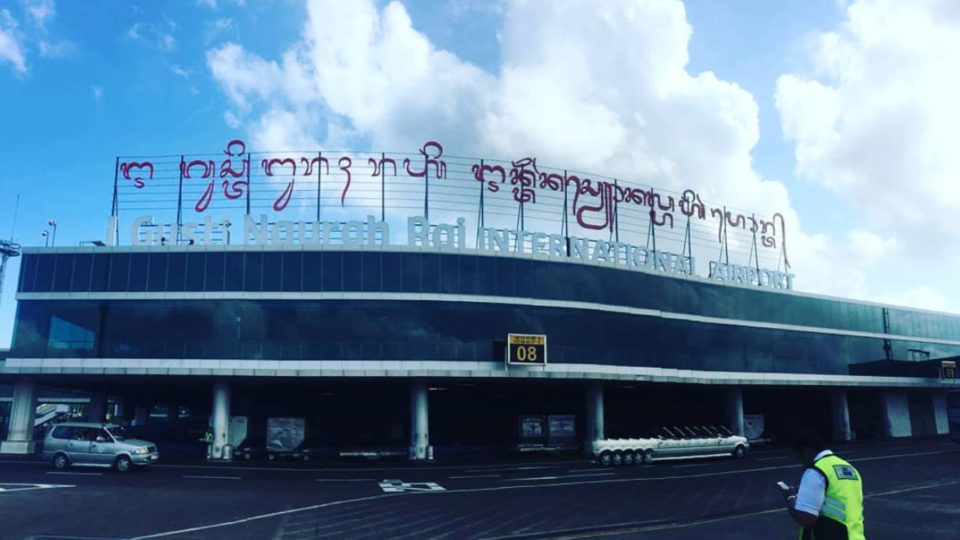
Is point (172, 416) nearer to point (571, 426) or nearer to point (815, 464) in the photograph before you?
point (571, 426)

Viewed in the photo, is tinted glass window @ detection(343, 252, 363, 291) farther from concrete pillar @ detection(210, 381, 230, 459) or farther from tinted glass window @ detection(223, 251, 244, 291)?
concrete pillar @ detection(210, 381, 230, 459)

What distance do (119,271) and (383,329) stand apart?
57.9ft

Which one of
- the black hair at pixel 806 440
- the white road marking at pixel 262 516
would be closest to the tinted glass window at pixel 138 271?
the white road marking at pixel 262 516

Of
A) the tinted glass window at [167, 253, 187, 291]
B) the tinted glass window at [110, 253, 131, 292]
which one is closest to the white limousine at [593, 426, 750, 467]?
the tinted glass window at [167, 253, 187, 291]

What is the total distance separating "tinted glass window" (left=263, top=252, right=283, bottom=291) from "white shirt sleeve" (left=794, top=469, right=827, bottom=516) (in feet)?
130

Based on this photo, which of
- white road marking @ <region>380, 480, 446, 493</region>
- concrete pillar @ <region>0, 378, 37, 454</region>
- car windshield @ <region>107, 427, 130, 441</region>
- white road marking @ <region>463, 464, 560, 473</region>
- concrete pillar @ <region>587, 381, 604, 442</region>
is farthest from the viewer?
concrete pillar @ <region>587, 381, 604, 442</region>

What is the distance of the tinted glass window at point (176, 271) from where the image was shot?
43.1 metres

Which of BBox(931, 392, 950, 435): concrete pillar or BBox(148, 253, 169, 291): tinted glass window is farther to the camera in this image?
BBox(931, 392, 950, 435): concrete pillar

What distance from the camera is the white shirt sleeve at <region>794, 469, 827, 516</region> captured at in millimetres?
6711

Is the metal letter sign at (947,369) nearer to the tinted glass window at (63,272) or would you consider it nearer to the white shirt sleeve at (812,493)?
the white shirt sleeve at (812,493)

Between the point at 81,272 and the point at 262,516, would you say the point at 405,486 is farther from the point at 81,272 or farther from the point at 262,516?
the point at 81,272

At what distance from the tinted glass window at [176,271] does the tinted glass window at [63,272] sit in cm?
651

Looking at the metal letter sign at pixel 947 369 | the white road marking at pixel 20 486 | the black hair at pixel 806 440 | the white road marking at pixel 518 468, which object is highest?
the metal letter sign at pixel 947 369

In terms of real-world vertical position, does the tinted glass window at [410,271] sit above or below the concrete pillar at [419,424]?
above
